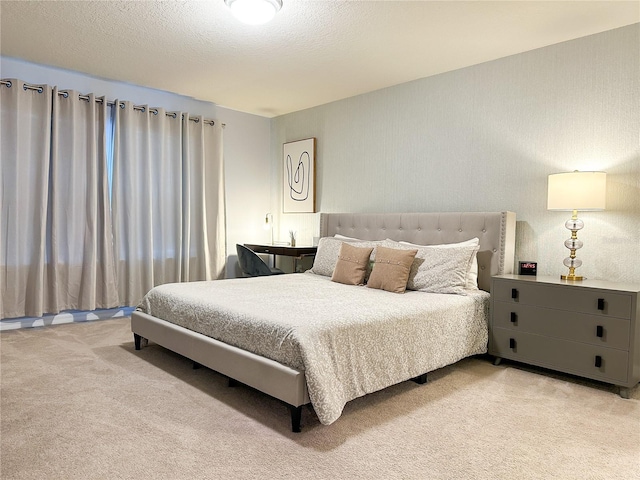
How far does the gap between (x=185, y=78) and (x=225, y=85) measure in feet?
1.36

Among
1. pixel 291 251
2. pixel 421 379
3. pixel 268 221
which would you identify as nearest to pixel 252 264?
pixel 291 251

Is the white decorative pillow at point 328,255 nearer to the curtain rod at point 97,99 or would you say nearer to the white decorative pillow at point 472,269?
the white decorative pillow at point 472,269

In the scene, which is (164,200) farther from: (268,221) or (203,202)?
(268,221)

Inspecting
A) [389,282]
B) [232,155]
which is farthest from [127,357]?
[232,155]

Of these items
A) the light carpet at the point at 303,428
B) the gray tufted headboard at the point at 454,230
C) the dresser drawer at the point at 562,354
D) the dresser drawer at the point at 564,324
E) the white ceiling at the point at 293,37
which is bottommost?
the light carpet at the point at 303,428

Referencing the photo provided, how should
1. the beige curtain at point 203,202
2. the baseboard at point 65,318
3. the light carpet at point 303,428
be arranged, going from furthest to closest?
1. the beige curtain at point 203,202
2. the baseboard at point 65,318
3. the light carpet at point 303,428

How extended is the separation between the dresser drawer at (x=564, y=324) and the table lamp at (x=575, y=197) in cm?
35

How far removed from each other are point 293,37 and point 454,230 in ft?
6.74

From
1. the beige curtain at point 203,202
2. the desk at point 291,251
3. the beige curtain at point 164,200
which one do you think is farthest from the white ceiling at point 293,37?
the desk at point 291,251

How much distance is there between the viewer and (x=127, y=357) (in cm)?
332

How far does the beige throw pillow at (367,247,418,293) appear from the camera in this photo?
3375mm

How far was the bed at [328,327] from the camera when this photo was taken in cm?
221

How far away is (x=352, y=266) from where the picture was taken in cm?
376

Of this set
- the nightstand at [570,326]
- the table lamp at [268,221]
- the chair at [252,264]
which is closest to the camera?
the nightstand at [570,326]
